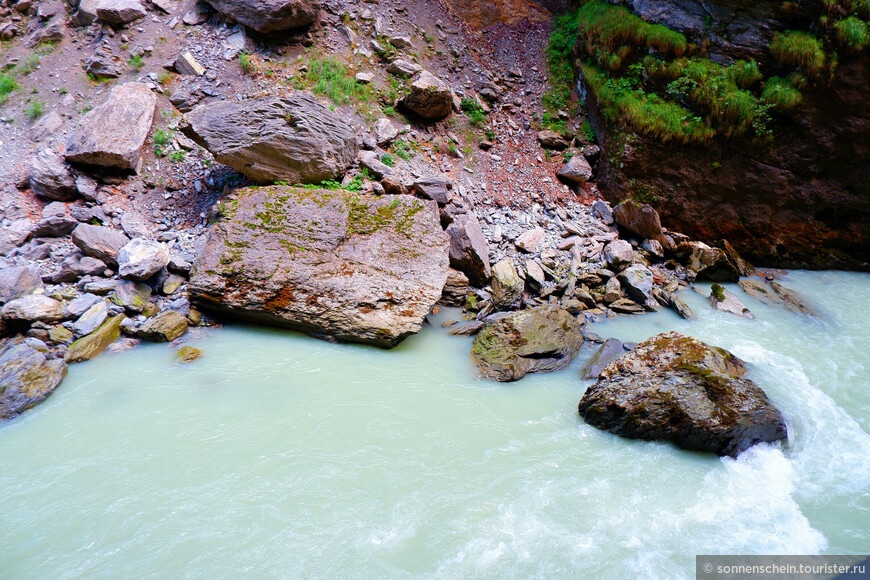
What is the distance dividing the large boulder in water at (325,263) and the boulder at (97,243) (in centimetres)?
157

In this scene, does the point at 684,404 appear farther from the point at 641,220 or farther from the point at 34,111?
the point at 34,111

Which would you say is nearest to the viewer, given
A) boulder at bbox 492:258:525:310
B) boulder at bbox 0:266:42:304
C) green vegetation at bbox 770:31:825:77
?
boulder at bbox 0:266:42:304

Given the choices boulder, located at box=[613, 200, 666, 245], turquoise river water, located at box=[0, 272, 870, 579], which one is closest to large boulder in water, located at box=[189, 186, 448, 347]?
turquoise river water, located at box=[0, 272, 870, 579]

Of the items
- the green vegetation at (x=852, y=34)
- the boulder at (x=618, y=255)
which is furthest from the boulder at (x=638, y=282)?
the green vegetation at (x=852, y=34)

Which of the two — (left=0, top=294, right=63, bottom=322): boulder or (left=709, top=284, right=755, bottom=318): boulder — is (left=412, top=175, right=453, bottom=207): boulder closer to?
(left=709, top=284, right=755, bottom=318): boulder

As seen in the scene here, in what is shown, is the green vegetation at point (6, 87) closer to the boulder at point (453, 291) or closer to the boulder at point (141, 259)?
the boulder at point (141, 259)

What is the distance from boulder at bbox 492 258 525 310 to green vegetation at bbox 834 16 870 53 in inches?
374

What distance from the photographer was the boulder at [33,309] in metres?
5.55

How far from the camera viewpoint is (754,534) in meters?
3.35

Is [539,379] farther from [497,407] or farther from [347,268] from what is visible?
[347,268]

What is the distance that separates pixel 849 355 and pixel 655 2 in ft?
33.3

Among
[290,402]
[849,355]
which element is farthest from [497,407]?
[849,355]

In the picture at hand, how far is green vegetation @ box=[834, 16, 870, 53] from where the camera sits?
902 centimetres

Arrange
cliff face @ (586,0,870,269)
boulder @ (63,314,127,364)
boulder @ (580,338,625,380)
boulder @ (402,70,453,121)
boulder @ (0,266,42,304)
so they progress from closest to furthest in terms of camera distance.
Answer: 1. boulder @ (63,314,127,364)
2. boulder @ (580,338,625,380)
3. boulder @ (0,266,42,304)
4. cliff face @ (586,0,870,269)
5. boulder @ (402,70,453,121)
